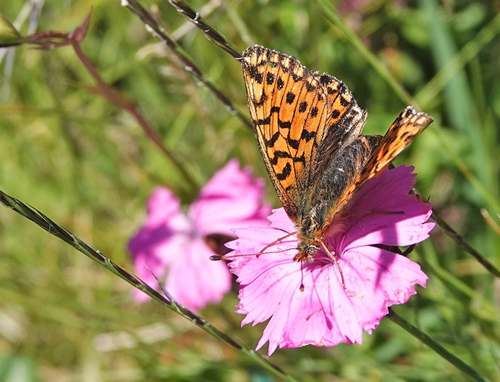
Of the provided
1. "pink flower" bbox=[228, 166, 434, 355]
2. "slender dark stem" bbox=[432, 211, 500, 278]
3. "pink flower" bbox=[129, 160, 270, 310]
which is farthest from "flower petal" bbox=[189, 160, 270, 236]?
"slender dark stem" bbox=[432, 211, 500, 278]

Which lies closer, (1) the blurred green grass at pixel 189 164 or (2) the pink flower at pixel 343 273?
(2) the pink flower at pixel 343 273

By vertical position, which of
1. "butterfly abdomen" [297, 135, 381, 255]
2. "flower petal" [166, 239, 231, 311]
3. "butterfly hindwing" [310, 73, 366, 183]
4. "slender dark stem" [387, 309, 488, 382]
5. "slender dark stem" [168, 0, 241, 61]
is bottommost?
"slender dark stem" [387, 309, 488, 382]

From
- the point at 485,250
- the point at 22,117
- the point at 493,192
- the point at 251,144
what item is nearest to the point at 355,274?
the point at 493,192

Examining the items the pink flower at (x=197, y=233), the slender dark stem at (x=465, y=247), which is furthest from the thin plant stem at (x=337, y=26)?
the pink flower at (x=197, y=233)

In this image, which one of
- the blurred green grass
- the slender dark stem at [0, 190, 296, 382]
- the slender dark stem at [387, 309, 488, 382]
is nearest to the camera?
the slender dark stem at [0, 190, 296, 382]

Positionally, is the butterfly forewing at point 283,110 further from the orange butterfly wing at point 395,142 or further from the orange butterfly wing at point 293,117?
the orange butterfly wing at point 395,142

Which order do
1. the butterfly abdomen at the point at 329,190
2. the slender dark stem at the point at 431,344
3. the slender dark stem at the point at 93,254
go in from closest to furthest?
the slender dark stem at the point at 93,254 → the slender dark stem at the point at 431,344 → the butterfly abdomen at the point at 329,190

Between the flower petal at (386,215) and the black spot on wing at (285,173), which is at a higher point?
the black spot on wing at (285,173)

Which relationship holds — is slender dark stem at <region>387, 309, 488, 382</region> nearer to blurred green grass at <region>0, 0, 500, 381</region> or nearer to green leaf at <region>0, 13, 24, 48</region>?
blurred green grass at <region>0, 0, 500, 381</region>
